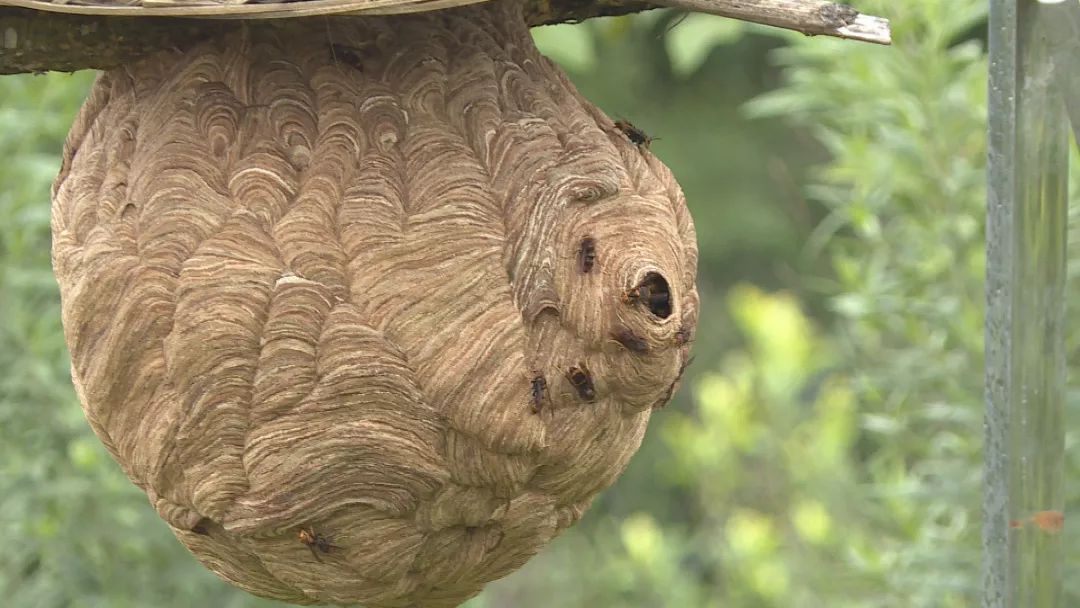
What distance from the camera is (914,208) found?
2.80 meters

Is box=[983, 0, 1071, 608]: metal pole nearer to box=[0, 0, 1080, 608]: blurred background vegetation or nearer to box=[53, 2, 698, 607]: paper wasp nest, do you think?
box=[53, 2, 698, 607]: paper wasp nest

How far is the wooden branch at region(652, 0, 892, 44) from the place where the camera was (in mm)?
1350

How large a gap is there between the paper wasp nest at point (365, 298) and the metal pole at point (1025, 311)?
0.36m

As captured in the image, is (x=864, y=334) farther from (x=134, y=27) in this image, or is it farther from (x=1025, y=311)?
(x=134, y=27)

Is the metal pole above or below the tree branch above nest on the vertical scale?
below

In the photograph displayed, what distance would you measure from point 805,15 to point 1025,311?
43cm

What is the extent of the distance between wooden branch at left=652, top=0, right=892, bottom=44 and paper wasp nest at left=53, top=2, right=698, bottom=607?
18 centimetres

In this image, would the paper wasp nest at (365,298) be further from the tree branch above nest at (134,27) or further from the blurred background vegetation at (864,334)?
the blurred background vegetation at (864,334)

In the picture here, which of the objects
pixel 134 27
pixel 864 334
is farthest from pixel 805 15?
pixel 864 334

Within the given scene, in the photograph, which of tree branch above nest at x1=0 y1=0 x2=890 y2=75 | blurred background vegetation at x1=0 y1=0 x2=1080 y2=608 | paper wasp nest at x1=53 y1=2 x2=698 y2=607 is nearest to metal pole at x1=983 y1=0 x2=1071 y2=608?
tree branch above nest at x1=0 y1=0 x2=890 y2=75

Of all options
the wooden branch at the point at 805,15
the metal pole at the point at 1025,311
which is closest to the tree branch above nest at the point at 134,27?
the wooden branch at the point at 805,15

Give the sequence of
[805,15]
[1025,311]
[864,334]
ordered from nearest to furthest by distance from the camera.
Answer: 1. [805,15]
2. [1025,311]
3. [864,334]

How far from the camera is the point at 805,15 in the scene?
135 cm

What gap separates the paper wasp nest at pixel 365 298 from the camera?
134 cm
